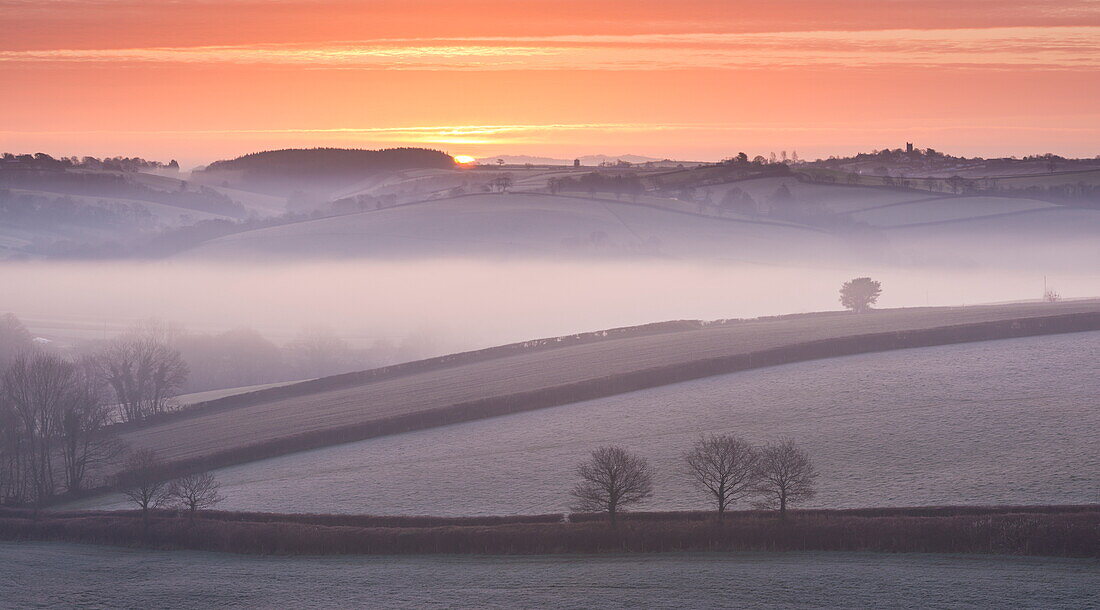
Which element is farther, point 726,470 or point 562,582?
point 726,470

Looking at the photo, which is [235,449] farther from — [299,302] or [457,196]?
[457,196]

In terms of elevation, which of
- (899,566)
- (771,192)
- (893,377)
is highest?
(771,192)

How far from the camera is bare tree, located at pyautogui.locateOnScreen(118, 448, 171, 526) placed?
42750mm

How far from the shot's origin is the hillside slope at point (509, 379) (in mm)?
53594

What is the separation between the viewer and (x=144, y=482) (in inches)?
1697

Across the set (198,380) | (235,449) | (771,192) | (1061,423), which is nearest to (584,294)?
(771,192)

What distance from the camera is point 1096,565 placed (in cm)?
2947

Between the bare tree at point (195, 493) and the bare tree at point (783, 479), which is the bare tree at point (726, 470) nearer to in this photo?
the bare tree at point (783, 479)

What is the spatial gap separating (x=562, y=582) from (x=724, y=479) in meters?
7.75

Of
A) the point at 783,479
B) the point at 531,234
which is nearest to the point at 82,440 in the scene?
the point at 783,479

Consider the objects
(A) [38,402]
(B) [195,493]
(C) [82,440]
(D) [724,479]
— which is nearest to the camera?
(D) [724,479]

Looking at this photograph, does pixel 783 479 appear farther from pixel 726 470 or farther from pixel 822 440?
pixel 822 440

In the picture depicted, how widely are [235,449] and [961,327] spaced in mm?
40960

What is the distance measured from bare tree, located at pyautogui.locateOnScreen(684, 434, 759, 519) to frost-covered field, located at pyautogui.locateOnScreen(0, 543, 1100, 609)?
344 centimetres
